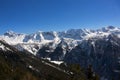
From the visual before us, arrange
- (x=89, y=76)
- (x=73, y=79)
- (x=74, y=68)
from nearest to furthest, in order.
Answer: (x=89, y=76) < (x=73, y=79) < (x=74, y=68)

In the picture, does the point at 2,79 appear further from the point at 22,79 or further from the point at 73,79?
the point at 73,79

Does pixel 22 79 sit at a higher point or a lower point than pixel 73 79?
higher

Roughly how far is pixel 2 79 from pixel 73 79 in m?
88.4

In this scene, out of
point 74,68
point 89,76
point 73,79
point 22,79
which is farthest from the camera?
point 74,68

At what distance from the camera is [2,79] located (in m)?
79.6

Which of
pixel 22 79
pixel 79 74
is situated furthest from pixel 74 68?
pixel 22 79

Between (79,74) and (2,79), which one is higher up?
(2,79)

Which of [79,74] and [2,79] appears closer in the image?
[2,79]

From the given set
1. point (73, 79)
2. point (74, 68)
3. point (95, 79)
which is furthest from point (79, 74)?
point (95, 79)

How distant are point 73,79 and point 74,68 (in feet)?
62.7

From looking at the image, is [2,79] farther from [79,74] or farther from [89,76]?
[79,74]

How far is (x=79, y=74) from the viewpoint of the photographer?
188125 millimetres

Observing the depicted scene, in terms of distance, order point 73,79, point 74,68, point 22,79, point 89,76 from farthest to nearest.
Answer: point 74,68 → point 73,79 → point 89,76 → point 22,79

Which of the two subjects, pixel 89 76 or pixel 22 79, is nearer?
pixel 22 79
